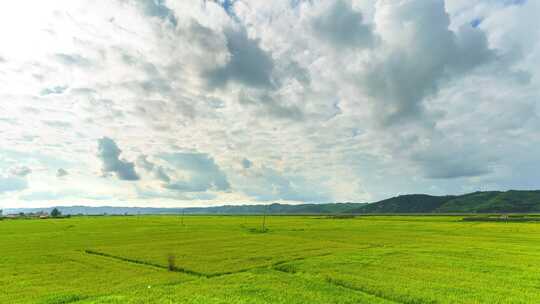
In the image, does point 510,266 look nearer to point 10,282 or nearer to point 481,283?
point 481,283

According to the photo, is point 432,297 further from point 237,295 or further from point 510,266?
point 510,266

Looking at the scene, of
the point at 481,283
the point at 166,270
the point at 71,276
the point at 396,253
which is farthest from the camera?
the point at 396,253

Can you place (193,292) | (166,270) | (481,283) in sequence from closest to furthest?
(193,292) → (481,283) → (166,270)

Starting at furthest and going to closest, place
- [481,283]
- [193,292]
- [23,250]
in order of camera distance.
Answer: [23,250]
[481,283]
[193,292]

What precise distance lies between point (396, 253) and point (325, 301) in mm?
18982

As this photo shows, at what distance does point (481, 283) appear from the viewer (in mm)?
20234

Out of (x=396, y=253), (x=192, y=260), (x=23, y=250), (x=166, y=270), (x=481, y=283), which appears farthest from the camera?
(x=23, y=250)

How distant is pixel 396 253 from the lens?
32812 millimetres

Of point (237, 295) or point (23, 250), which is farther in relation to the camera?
point (23, 250)

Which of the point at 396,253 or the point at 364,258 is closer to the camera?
the point at 364,258

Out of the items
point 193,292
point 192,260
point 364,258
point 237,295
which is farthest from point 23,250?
point 364,258

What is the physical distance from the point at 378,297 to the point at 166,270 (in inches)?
603

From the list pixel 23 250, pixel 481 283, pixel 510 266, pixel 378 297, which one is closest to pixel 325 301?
pixel 378 297

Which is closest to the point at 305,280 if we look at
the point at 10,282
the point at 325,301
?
the point at 325,301
